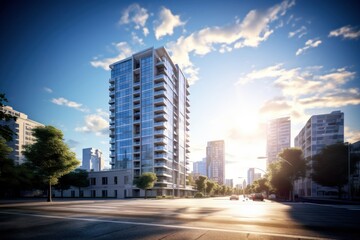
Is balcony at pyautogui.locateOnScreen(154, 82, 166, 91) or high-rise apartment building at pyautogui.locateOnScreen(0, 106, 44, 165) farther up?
balcony at pyautogui.locateOnScreen(154, 82, 166, 91)

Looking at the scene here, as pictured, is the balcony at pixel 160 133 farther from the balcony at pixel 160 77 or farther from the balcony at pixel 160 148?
the balcony at pixel 160 77

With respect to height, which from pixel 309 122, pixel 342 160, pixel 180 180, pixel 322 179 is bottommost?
pixel 180 180

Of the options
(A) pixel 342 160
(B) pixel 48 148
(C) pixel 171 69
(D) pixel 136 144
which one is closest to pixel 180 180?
(D) pixel 136 144

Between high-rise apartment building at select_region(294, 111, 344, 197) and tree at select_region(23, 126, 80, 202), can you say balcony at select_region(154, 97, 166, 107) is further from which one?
high-rise apartment building at select_region(294, 111, 344, 197)

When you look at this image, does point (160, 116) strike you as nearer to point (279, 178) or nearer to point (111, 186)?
point (111, 186)

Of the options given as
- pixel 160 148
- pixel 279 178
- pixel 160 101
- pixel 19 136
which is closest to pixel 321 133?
pixel 279 178

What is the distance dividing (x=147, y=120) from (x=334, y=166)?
206 feet

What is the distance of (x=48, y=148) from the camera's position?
32500 millimetres

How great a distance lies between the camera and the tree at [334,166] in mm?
49812

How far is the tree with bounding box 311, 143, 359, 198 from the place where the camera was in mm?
49812

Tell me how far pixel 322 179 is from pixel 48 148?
62.2 meters

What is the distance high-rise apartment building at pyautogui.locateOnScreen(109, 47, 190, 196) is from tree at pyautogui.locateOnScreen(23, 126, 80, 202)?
1792 inches

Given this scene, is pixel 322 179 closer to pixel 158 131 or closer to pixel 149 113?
pixel 158 131

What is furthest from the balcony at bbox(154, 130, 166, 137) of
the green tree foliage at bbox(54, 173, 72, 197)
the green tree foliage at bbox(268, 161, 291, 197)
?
the green tree foliage at bbox(268, 161, 291, 197)
